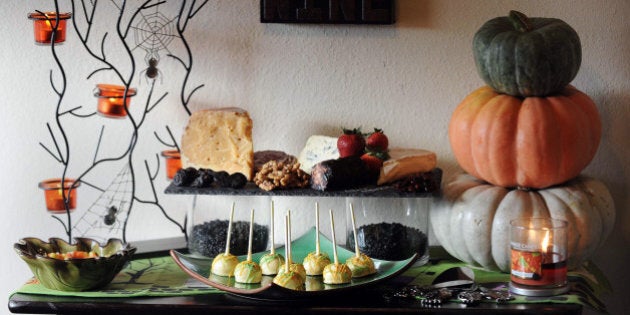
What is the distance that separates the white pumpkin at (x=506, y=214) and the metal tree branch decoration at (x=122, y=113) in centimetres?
71

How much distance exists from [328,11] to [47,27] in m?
0.65

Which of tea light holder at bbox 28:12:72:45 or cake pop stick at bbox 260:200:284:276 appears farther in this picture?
tea light holder at bbox 28:12:72:45

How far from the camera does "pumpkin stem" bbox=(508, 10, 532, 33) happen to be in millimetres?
1979

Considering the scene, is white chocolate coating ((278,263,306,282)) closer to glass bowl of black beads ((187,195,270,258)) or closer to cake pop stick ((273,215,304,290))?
cake pop stick ((273,215,304,290))

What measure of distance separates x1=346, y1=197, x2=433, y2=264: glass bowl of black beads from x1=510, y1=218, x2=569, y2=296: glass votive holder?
10.3 inches

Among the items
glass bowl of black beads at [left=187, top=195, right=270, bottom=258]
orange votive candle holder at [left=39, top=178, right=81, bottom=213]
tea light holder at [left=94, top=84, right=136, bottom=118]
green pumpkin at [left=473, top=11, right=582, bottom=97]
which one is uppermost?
green pumpkin at [left=473, top=11, right=582, bottom=97]

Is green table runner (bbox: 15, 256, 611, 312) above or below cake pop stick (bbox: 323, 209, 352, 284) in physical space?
below

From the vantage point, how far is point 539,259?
1.84 meters

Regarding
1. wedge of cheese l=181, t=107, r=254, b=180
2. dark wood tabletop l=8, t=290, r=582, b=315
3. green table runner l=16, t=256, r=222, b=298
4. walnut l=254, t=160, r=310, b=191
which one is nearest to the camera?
dark wood tabletop l=8, t=290, r=582, b=315

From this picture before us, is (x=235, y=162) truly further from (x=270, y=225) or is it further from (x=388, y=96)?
(x=388, y=96)

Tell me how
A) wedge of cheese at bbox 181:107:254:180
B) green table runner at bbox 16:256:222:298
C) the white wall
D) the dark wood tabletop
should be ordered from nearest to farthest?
1. the dark wood tabletop
2. green table runner at bbox 16:256:222:298
3. wedge of cheese at bbox 181:107:254:180
4. the white wall

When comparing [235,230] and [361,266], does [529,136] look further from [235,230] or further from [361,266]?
[235,230]

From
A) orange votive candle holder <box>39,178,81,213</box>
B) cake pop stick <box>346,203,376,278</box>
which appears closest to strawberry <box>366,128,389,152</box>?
cake pop stick <box>346,203,376,278</box>

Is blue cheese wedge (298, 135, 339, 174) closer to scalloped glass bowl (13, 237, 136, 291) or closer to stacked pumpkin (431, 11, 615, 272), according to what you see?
stacked pumpkin (431, 11, 615, 272)
